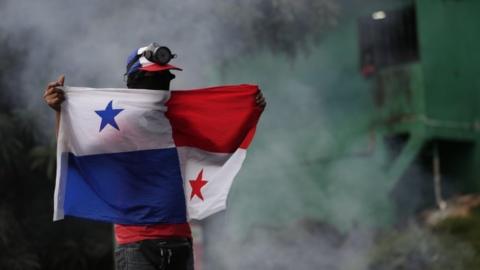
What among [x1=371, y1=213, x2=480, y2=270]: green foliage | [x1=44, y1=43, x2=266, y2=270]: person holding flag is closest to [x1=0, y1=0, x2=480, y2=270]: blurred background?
[x1=371, y1=213, x2=480, y2=270]: green foliage

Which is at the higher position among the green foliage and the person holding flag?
the person holding flag

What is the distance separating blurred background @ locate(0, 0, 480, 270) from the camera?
263 inches

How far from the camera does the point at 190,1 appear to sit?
663cm

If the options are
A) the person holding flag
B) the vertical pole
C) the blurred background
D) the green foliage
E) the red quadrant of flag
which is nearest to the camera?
the person holding flag

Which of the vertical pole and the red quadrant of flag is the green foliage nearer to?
the vertical pole

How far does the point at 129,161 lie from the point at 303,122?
646 centimetres

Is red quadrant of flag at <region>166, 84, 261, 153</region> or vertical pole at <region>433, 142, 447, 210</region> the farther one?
vertical pole at <region>433, 142, 447, 210</region>

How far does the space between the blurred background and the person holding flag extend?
182cm

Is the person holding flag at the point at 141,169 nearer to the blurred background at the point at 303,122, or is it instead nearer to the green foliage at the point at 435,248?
the blurred background at the point at 303,122

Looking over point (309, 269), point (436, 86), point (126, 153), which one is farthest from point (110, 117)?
point (436, 86)

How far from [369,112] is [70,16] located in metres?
5.30

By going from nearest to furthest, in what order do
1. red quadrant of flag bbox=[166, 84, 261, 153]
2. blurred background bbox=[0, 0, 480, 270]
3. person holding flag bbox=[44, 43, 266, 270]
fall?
person holding flag bbox=[44, 43, 266, 270]
red quadrant of flag bbox=[166, 84, 261, 153]
blurred background bbox=[0, 0, 480, 270]

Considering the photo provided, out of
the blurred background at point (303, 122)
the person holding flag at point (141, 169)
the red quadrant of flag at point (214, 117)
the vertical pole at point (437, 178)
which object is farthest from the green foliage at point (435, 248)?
the person holding flag at point (141, 169)

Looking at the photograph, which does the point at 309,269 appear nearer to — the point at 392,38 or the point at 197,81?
the point at 197,81
